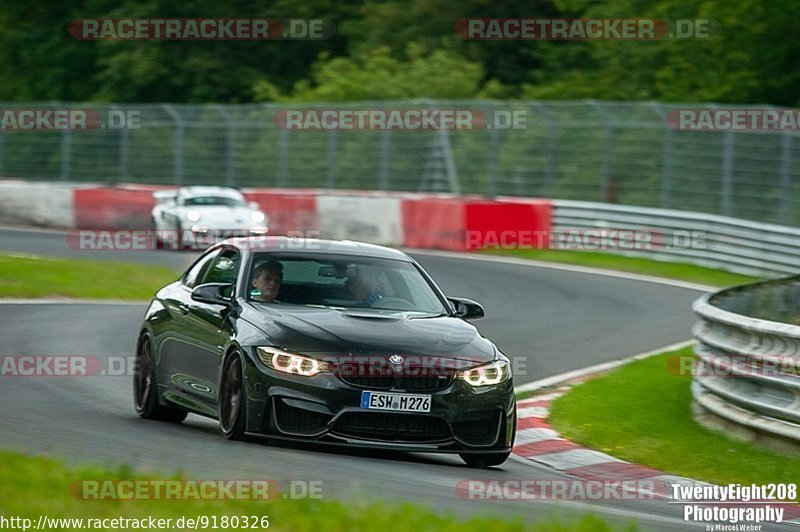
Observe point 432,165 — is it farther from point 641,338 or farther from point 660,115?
point 641,338

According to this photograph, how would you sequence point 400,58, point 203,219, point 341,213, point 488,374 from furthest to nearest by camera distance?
point 400,58 < point 341,213 < point 203,219 < point 488,374

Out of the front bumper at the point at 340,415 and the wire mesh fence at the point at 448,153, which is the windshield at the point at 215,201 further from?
the front bumper at the point at 340,415

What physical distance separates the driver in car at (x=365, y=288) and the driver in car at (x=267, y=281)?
1.52ft

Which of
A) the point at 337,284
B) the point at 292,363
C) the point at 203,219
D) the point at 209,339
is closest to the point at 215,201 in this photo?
the point at 203,219

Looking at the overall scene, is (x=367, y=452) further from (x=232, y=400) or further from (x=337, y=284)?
(x=337, y=284)

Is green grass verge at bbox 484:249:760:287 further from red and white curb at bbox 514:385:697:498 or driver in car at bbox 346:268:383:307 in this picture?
driver in car at bbox 346:268:383:307

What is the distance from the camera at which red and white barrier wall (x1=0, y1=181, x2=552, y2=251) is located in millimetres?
31016

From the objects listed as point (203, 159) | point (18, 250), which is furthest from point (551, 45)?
point (18, 250)

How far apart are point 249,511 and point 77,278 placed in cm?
1735

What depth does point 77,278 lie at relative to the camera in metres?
23.7

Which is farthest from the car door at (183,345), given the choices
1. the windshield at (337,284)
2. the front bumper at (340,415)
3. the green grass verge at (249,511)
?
the green grass verge at (249,511)

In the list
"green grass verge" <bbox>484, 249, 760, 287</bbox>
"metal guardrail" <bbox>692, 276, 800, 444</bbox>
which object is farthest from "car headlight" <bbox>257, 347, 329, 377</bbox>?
"green grass verge" <bbox>484, 249, 760, 287</bbox>

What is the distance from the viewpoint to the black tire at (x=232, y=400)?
32.7 feet

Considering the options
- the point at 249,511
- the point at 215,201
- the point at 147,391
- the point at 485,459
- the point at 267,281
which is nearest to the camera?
the point at 249,511
